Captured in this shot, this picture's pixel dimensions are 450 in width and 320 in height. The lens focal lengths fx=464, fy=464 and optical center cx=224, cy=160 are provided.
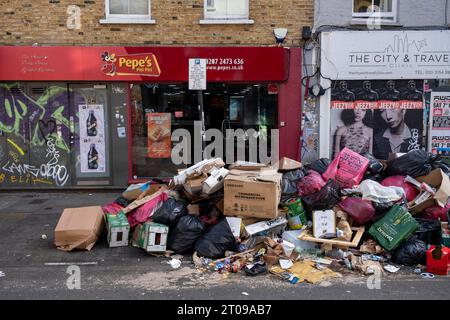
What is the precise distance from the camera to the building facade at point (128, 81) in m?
10.0

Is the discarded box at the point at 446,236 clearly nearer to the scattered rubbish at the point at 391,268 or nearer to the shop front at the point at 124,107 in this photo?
the scattered rubbish at the point at 391,268

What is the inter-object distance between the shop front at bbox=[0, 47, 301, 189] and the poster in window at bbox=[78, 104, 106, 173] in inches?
0.9

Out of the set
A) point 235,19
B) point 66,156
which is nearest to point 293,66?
point 235,19

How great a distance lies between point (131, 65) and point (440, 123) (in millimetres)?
6955

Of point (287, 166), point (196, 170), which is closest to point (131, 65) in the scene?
point (196, 170)

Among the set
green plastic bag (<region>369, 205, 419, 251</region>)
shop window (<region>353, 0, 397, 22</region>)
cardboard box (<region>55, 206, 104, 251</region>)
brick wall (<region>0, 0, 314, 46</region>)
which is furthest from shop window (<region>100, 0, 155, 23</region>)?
green plastic bag (<region>369, 205, 419, 251</region>)

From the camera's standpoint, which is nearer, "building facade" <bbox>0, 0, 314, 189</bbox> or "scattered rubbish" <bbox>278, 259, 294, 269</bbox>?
Result: "scattered rubbish" <bbox>278, 259, 294, 269</bbox>

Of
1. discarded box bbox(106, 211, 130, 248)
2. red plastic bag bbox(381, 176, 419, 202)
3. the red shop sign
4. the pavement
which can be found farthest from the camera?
the red shop sign

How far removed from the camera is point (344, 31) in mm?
10086

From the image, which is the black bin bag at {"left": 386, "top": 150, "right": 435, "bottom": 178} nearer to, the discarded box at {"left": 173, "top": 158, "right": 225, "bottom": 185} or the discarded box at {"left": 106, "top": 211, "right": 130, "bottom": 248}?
the discarded box at {"left": 173, "top": 158, "right": 225, "bottom": 185}

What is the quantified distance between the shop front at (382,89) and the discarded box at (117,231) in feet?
17.5

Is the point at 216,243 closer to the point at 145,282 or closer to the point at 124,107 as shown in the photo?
the point at 145,282

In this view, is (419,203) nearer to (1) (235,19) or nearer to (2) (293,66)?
(2) (293,66)

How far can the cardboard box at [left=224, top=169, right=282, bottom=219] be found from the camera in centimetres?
622
